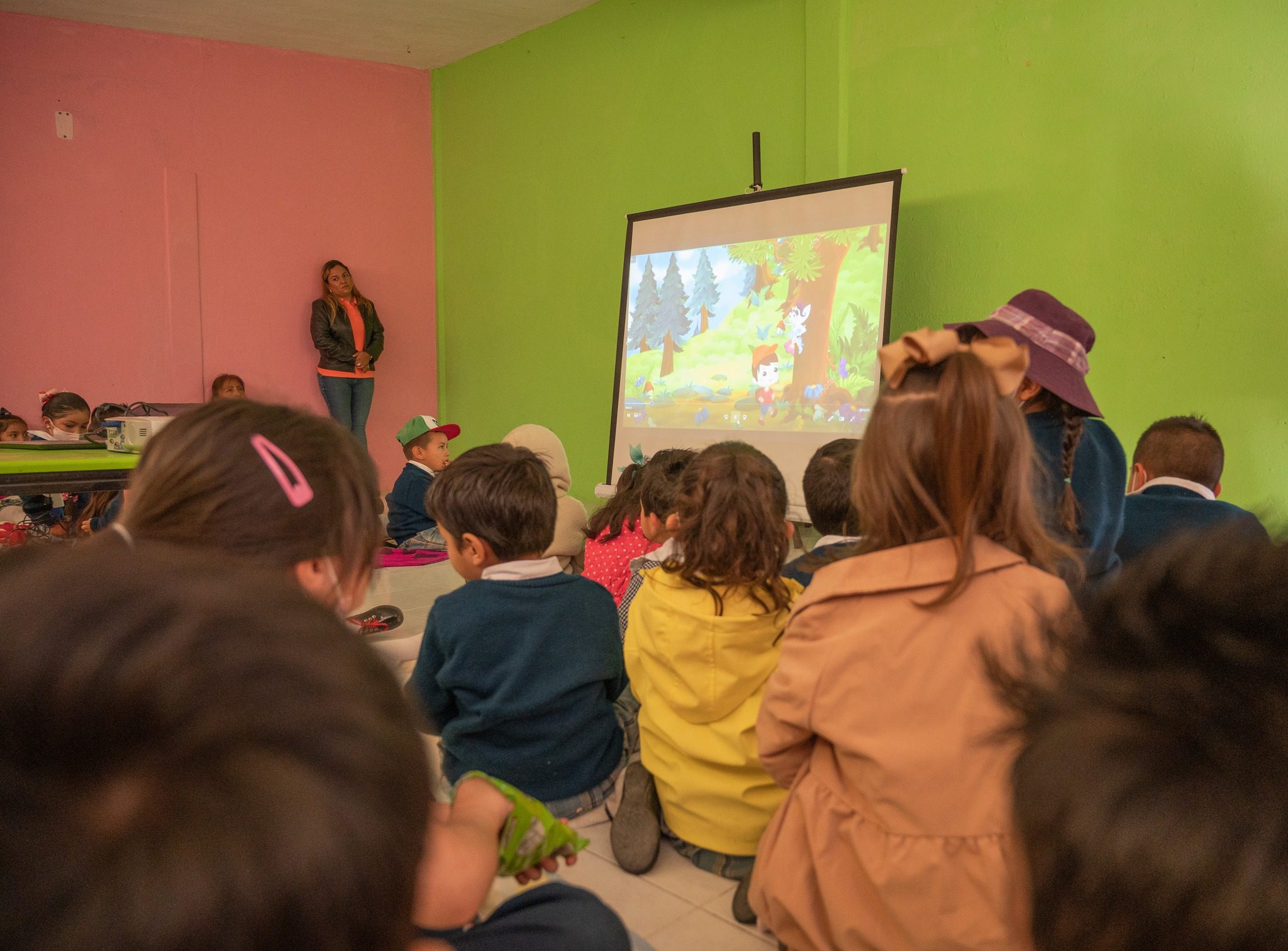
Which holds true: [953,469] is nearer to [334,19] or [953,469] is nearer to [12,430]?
[12,430]

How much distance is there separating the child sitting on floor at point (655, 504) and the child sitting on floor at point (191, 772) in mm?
1847

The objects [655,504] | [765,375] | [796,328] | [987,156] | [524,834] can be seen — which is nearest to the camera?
[524,834]

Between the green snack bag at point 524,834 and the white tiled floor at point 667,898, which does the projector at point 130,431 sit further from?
the green snack bag at point 524,834

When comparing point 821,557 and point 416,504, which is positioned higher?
point 821,557

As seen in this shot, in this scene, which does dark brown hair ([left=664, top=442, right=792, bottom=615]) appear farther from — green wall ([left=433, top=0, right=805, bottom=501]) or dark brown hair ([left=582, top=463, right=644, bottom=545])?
green wall ([left=433, top=0, right=805, bottom=501])

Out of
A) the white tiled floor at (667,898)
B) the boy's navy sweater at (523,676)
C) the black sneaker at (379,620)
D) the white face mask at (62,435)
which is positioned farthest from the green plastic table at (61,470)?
the white tiled floor at (667,898)

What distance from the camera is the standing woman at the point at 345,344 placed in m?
5.88

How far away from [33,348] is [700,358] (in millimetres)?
3936

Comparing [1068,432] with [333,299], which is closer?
[1068,432]

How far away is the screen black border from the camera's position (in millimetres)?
3492

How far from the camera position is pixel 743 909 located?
5.17ft

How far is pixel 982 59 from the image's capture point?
3379 mm

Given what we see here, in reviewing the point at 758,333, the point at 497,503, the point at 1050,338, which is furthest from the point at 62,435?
the point at 1050,338

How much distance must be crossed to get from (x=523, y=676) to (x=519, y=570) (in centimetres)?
20
